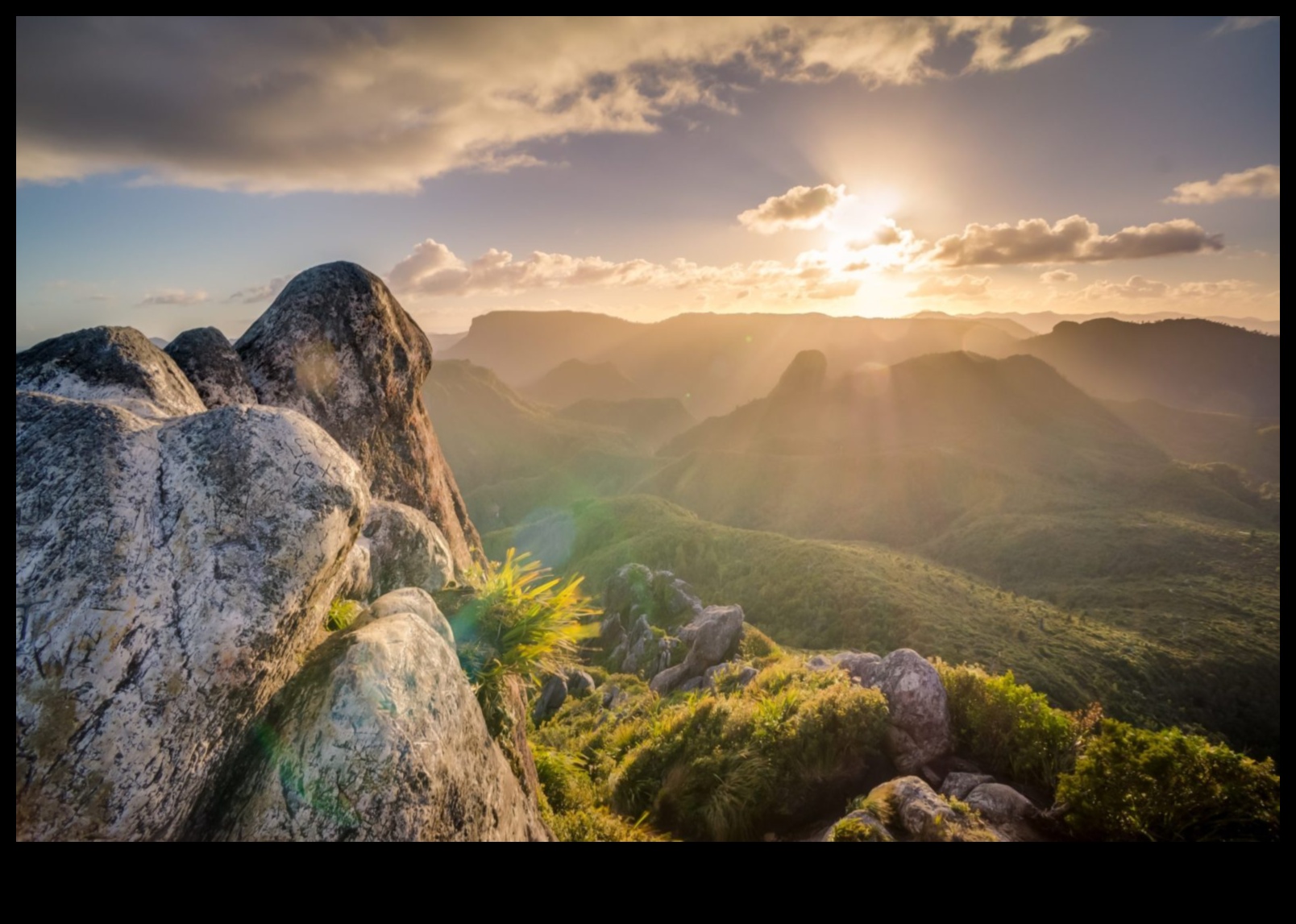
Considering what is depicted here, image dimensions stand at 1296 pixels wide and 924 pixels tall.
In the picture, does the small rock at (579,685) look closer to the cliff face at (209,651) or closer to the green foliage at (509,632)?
the green foliage at (509,632)

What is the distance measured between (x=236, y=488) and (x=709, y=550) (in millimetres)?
74400

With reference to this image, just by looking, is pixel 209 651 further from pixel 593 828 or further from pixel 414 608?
pixel 593 828

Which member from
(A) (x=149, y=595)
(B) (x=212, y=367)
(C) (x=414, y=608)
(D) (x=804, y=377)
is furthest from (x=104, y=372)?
(D) (x=804, y=377)

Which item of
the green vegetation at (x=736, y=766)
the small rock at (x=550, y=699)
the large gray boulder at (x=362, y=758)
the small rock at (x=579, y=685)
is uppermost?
the large gray boulder at (x=362, y=758)

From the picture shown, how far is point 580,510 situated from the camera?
108438 millimetres

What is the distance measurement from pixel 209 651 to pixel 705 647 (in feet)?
92.9

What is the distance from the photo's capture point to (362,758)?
12.8ft

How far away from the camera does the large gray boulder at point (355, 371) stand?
926cm

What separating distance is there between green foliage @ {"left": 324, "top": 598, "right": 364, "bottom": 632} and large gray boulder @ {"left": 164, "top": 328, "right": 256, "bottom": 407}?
A: 395 centimetres

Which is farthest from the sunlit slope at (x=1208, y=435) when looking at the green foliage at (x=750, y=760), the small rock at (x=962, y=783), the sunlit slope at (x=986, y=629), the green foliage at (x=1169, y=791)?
the green foliage at (x=1169, y=791)

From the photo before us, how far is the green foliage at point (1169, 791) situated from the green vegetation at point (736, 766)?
3308 mm
